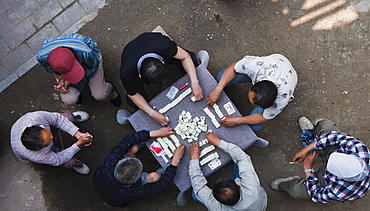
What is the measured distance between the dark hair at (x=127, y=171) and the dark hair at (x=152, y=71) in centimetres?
95

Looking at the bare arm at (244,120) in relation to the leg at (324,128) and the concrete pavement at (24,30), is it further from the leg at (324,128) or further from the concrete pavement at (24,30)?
the concrete pavement at (24,30)

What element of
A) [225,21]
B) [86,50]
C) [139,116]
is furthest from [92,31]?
[225,21]

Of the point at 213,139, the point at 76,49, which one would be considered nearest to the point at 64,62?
the point at 76,49

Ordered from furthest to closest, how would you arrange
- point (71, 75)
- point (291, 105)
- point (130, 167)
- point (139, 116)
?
1. point (291, 105)
2. point (139, 116)
3. point (71, 75)
4. point (130, 167)

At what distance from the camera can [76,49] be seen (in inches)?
131

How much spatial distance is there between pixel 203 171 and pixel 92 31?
301 cm

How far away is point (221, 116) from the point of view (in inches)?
138

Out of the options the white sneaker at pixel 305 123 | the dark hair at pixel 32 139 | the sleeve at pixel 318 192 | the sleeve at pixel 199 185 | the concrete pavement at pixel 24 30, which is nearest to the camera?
the dark hair at pixel 32 139

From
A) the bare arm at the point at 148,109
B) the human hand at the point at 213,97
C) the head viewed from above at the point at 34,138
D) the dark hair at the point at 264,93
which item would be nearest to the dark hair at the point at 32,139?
the head viewed from above at the point at 34,138

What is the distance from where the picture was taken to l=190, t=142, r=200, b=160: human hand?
334 cm

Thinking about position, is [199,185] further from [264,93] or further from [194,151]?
[264,93]

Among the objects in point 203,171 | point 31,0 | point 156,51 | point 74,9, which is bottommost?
point 203,171

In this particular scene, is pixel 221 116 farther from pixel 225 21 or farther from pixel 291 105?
pixel 225 21

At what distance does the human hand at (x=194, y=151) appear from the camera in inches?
132
